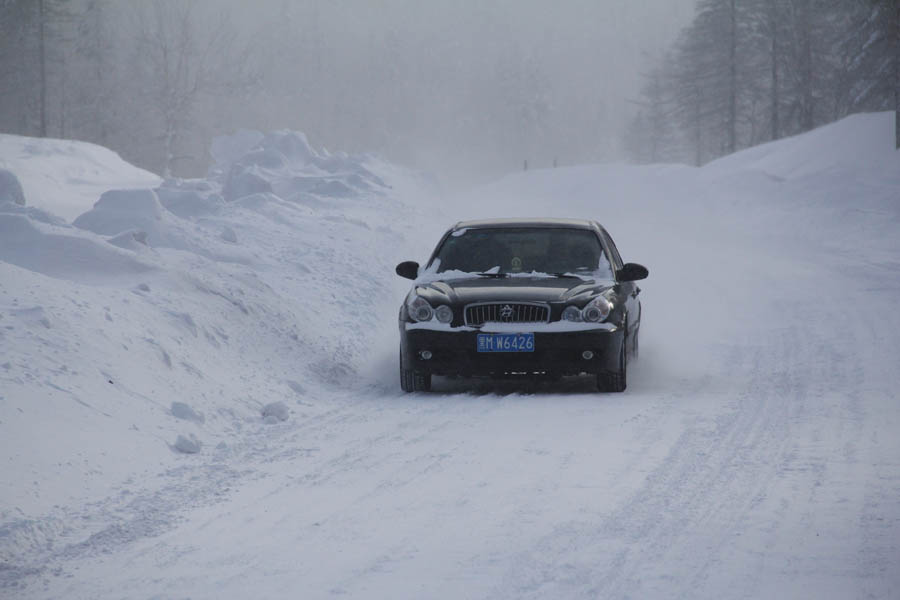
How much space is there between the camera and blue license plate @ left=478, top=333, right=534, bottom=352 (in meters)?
8.55

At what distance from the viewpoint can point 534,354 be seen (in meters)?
8.55

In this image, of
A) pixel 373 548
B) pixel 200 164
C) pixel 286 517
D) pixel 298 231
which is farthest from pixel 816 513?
pixel 200 164

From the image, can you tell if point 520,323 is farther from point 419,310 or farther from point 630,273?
point 630,273

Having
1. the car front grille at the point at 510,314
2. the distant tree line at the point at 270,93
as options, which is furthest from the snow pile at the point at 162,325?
the distant tree line at the point at 270,93

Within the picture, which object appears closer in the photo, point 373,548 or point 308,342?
point 373,548

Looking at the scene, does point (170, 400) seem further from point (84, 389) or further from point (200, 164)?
point (200, 164)

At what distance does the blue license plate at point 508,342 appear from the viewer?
8.55 metres

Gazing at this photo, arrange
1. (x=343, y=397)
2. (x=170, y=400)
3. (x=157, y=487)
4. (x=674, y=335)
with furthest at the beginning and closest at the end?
(x=674, y=335)
(x=343, y=397)
(x=170, y=400)
(x=157, y=487)

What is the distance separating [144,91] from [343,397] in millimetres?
76007

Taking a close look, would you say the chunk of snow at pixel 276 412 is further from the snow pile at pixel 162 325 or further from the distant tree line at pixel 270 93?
the distant tree line at pixel 270 93

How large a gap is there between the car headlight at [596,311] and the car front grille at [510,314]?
32 centimetres

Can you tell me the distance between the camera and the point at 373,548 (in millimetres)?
4656

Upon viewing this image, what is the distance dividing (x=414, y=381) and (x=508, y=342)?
3.22 ft

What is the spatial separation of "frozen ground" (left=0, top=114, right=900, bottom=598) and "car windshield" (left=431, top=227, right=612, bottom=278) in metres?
1.06
